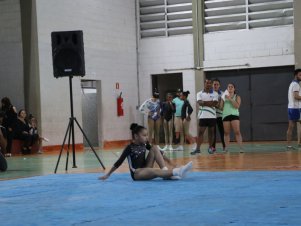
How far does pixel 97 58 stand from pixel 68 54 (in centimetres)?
999

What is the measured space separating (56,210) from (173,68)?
1748 centimetres

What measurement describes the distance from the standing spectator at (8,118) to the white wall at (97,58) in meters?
1.12

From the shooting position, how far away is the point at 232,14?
22234 mm

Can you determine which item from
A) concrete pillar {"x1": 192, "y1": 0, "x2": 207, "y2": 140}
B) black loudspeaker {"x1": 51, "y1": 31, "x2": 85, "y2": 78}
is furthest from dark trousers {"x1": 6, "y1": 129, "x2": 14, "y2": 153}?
concrete pillar {"x1": 192, "y1": 0, "x2": 207, "y2": 140}

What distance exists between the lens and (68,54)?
11.5 meters

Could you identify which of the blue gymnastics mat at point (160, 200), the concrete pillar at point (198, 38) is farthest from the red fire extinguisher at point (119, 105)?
the blue gymnastics mat at point (160, 200)

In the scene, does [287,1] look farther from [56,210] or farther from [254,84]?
[56,210]

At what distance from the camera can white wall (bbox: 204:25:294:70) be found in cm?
2141

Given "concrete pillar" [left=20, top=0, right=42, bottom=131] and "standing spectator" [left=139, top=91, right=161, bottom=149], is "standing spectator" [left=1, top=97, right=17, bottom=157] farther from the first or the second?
"standing spectator" [left=139, top=91, right=161, bottom=149]

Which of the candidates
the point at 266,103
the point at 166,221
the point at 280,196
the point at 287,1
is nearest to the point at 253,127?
the point at 266,103

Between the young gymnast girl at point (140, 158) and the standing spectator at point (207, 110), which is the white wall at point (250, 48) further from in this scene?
the young gymnast girl at point (140, 158)

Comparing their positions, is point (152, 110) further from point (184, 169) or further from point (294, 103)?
point (184, 169)

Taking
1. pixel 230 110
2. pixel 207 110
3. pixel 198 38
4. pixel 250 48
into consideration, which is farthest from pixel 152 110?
pixel 250 48

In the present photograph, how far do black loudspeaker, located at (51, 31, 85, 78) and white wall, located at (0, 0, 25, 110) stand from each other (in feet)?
25.3
